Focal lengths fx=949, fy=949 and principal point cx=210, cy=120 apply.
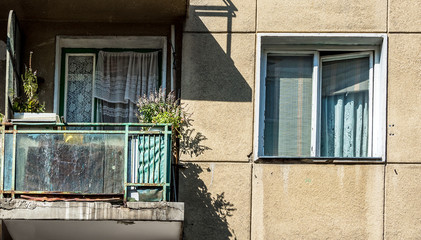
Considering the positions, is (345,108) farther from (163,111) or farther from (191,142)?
(163,111)

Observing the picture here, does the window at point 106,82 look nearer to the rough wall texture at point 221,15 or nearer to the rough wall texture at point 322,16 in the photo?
the rough wall texture at point 221,15

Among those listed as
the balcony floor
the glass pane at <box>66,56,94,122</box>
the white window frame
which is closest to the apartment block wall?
the white window frame

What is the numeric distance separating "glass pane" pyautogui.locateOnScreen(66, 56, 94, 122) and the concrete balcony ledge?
2139 mm

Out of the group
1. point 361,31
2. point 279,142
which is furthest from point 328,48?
point 279,142

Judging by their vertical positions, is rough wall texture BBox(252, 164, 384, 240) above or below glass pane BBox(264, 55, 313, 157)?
below

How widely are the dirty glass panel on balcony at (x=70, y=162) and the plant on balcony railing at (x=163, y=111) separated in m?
0.72

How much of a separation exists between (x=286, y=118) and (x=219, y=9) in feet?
5.56

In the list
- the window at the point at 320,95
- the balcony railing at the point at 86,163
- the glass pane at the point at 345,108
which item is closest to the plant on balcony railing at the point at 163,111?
the balcony railing at the point at 86,163

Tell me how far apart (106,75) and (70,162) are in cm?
213

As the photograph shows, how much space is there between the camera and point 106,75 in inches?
517

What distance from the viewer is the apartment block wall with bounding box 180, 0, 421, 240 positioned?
11.9 meters

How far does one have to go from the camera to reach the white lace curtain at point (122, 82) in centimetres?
1304

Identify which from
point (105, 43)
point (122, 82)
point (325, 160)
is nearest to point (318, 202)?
point (325, 160)

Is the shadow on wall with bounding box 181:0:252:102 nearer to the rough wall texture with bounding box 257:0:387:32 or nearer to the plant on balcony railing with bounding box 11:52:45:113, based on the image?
the rough wall texture with bounding box 257:0:387:32
